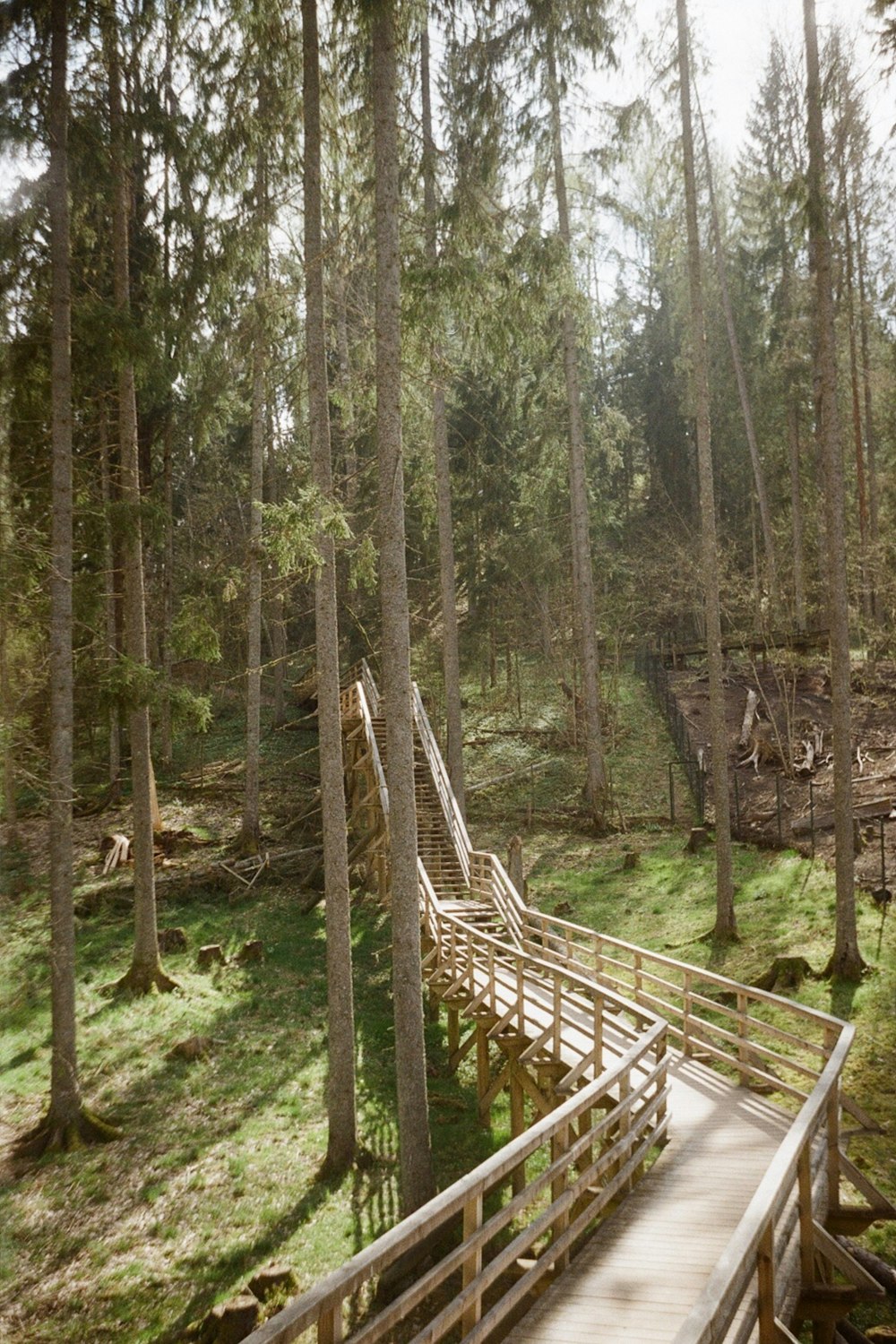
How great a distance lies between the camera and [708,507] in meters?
14.6

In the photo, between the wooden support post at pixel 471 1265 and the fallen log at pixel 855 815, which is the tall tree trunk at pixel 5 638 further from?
the fallen log at pixel 855 815

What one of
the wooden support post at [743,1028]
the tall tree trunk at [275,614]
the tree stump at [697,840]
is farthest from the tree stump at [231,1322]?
the tall tree trunk at [275,614]

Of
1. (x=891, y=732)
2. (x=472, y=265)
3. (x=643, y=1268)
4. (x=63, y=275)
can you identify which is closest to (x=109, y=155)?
(x=63, y=275)

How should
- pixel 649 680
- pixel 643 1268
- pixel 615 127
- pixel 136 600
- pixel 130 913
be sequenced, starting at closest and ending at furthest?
pixel 643 1268 < pixel 136 600 < pixel 130 913 < pixel 615 127 < pixel 649 680

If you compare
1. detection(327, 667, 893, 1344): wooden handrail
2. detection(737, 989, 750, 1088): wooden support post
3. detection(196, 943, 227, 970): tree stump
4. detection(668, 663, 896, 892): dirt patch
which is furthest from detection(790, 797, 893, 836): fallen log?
detection(196, 943, 227, 970): tree stump

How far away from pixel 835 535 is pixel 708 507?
2.66m

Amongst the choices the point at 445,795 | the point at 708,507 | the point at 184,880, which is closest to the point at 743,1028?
the point at 708,507

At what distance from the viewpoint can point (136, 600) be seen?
1310 cm

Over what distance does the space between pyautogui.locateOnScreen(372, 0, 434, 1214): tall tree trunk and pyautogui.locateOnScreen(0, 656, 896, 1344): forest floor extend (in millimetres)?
1223

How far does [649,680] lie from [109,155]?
2464 centimetres

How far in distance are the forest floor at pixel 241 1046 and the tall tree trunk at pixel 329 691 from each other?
30.6 inches

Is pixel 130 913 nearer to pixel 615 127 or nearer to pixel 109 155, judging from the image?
pixel 109 155

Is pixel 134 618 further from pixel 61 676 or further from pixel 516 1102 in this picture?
pixel 516 1102

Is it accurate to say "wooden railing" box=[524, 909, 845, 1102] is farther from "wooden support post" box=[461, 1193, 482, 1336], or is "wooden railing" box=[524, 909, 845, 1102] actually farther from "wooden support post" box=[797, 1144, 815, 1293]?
"wooden support post" box=[461, 1193, 482, 1336]
